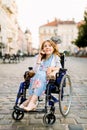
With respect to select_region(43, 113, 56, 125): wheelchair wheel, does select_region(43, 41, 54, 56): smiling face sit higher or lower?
higher

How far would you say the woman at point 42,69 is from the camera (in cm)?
620

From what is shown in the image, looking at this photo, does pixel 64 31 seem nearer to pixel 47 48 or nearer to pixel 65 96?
pixel 65 96

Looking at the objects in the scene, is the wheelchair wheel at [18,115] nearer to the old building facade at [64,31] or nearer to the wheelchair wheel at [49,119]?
the wheelchair wheel at [49,119]

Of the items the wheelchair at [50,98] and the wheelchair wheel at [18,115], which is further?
the wheelchair wheel at [18,115]

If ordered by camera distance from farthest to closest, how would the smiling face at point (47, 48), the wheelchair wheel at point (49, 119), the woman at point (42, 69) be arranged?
1. the smiling face at point (47, 48)
2. the woman at point (42, 69)
3. the wheelchair wheel at point (49, 119)

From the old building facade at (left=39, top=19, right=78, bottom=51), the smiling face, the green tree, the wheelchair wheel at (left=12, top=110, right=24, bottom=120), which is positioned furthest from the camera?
the old building facade at (left=39, top=19, right=78, bottom=51)

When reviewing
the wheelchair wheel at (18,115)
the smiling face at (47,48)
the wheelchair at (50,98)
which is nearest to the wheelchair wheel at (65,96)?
the wheelchair at (50,98)

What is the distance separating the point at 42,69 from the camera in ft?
21.4

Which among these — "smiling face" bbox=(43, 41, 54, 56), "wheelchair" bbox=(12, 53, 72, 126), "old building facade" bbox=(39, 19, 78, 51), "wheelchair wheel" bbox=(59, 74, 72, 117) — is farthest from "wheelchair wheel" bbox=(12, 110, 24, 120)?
"old building facade" bbox=(39, 19, 78, 51)

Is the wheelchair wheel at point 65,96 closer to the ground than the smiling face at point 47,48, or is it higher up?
closer to the ground

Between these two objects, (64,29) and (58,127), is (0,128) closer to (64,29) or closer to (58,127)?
(58,127)

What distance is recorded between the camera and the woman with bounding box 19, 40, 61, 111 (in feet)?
20.3

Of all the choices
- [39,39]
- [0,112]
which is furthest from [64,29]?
[0,112]

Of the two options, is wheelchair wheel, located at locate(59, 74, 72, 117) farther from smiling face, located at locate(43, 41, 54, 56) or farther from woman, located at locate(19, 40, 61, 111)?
smiling face, located at locate(43, 41, 54, 56)
